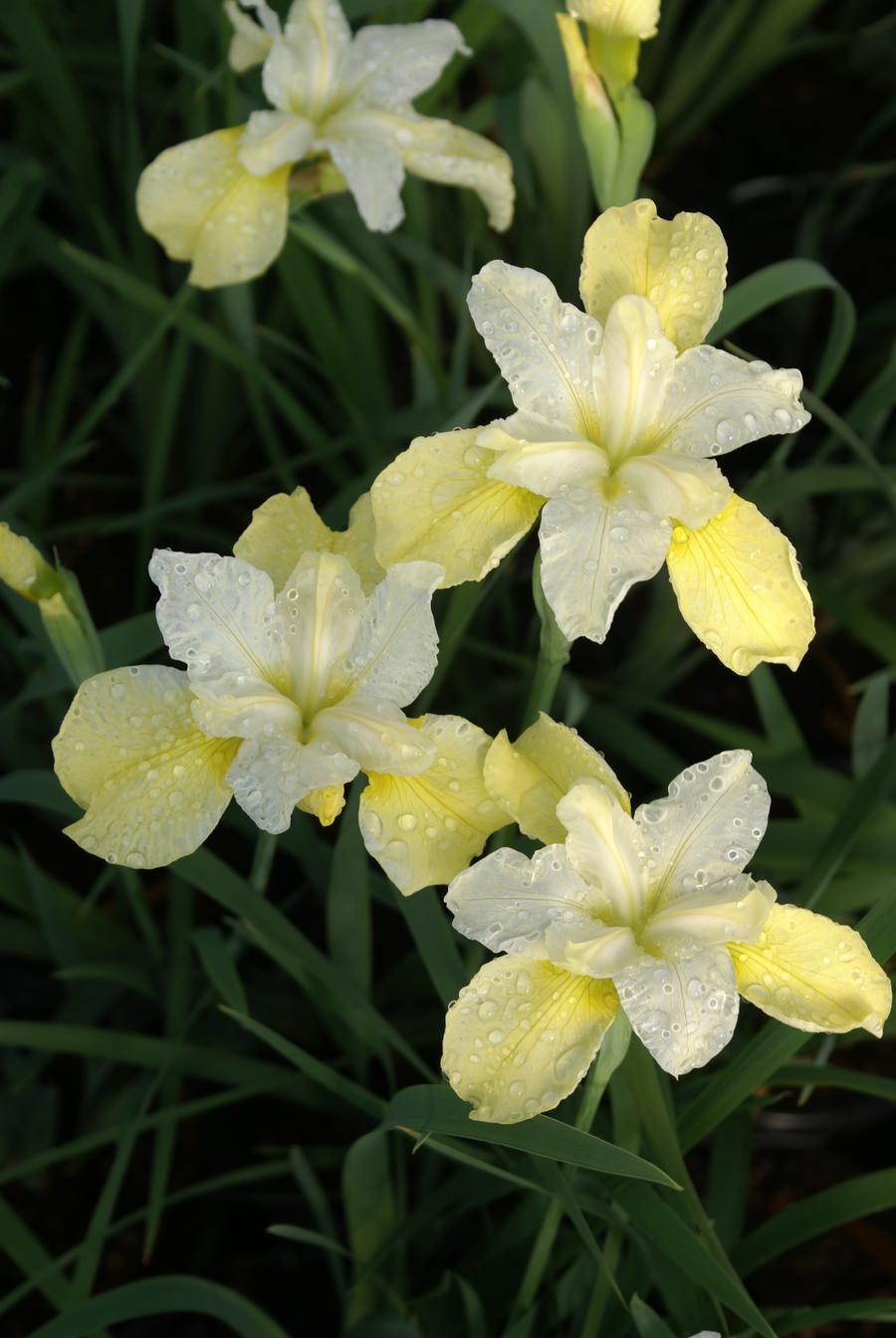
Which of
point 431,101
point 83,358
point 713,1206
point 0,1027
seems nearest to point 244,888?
point 0,1027

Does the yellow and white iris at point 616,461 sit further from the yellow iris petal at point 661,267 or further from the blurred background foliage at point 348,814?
the blurred background foliage at point 348,814

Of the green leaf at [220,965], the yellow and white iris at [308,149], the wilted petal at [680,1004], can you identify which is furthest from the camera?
the yellow and white iris at [308,149]

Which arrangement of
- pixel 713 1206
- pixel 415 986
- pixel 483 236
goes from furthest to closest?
1. pixel 483 236
2. pixel 415 986
3. pixel 713 1206

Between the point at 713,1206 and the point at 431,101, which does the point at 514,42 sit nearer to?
the point at 431,101

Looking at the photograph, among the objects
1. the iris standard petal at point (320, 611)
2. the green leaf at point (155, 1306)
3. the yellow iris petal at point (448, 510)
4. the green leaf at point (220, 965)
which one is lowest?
the green leaf at point (155, 1306)

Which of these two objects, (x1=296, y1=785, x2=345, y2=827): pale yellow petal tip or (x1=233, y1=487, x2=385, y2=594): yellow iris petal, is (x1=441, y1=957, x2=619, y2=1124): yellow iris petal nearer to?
(x1=296, y1=785, x2=345, y2=827): pale yellow petal tip

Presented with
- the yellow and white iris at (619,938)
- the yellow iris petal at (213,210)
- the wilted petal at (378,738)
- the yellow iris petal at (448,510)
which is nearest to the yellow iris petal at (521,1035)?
the yellow and white iris at (619,938)
